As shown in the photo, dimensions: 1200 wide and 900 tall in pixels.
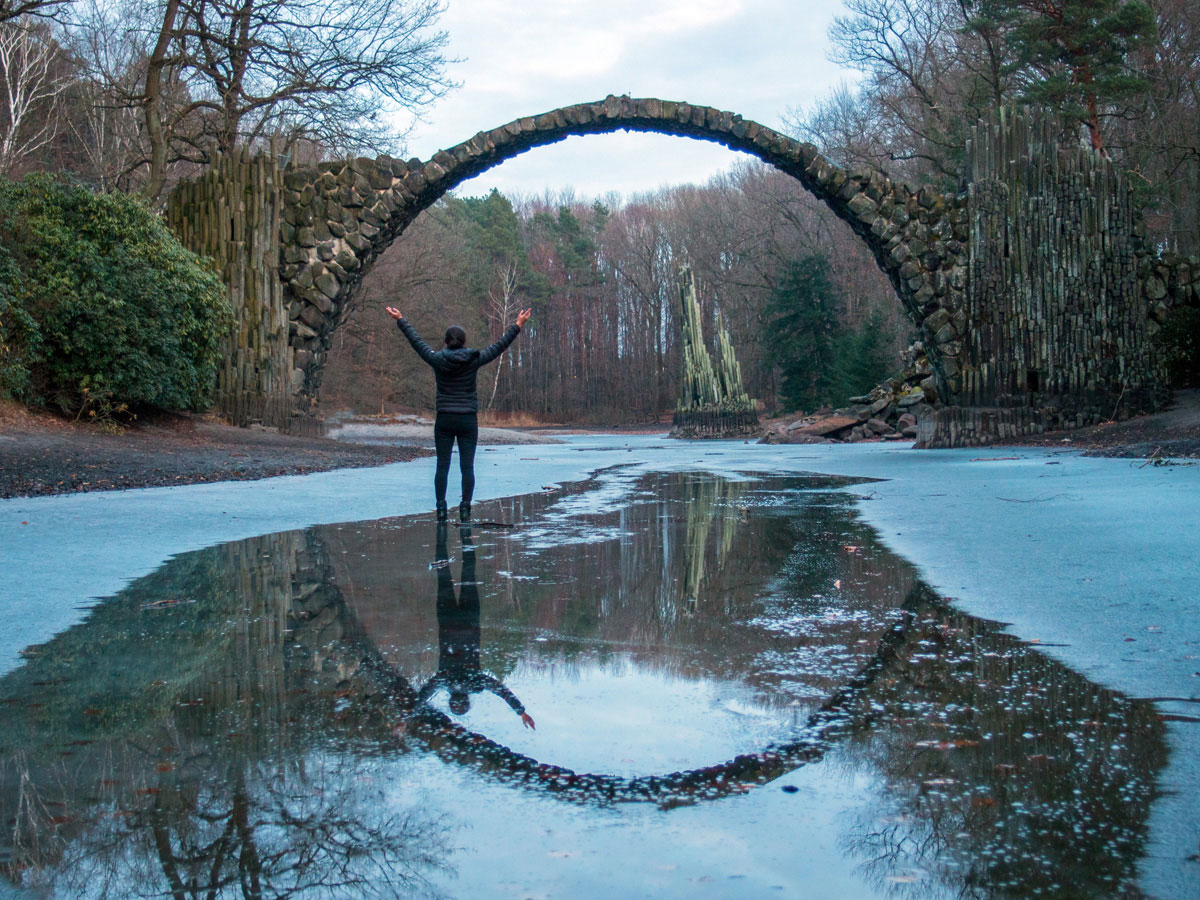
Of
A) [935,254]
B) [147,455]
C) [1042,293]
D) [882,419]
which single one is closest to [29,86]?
[147,455]

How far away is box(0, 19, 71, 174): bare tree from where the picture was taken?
1221 inches

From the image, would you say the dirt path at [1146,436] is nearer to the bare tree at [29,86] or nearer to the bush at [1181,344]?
the bush at [1181,344]

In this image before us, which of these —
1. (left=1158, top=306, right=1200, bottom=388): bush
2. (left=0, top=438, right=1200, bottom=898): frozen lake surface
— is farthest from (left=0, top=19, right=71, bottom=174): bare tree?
(left=1158, top=306, right=1200, bottom=388): bush

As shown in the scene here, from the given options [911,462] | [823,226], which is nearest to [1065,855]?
[911,462]

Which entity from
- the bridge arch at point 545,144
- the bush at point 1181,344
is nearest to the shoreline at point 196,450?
the bush at point 1181,344

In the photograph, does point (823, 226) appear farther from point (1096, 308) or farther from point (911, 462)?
point (911, 462)

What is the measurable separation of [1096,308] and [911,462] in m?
7.34

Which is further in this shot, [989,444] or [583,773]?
[989,444]

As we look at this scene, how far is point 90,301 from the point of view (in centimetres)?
1633

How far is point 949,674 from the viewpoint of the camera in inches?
139

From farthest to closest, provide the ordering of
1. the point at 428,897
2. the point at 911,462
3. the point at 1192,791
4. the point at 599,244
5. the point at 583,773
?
1. the point at 599,244
2. the point at 911,462
3. the point at 583,773
4. the point at 1192,791
5. the point at 428,897

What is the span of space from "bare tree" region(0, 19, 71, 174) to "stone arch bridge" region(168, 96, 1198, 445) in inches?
509

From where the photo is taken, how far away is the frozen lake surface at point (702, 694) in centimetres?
219

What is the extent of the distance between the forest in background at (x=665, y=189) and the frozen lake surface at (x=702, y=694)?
40.3 ft
